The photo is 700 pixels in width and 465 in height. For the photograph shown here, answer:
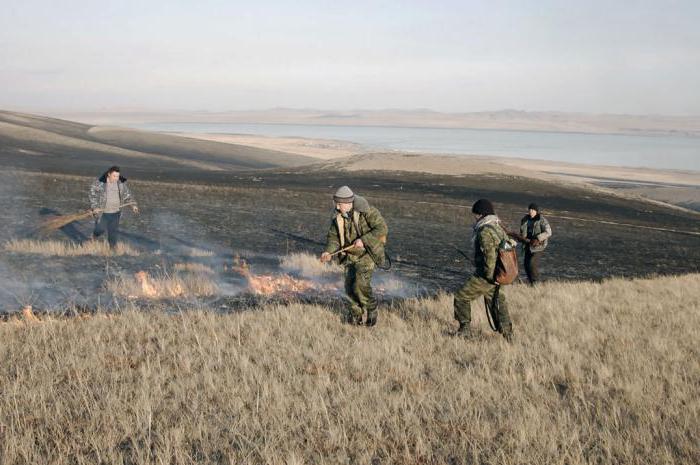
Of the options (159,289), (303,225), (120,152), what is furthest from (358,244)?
(120,152)

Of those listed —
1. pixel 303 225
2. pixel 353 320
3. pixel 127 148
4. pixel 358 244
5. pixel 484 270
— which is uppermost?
pixel 358 244

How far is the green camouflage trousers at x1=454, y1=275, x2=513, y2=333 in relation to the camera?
8.37 m

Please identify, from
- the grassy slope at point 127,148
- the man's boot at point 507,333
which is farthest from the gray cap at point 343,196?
the grassy slope at point 127,148

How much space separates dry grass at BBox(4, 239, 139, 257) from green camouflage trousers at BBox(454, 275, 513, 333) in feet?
28.5

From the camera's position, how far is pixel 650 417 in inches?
226

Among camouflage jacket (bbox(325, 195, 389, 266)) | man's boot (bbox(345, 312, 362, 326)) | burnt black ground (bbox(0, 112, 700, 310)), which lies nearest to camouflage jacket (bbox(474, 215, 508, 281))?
camouflage jacket (bbox(325, 195, 389, 266))

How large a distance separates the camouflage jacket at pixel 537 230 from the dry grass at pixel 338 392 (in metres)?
3.64

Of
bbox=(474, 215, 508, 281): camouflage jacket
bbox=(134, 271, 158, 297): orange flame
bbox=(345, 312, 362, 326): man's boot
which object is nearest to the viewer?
bbox=(474, 215, 508, 281): camouflage jacket

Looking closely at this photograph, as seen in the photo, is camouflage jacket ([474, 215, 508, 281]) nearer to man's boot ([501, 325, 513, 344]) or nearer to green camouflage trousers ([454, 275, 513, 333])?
green camouflage trousers ([454, 275, 513, 333])

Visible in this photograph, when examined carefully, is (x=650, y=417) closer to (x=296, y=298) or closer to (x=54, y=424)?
(x=54, y=424)

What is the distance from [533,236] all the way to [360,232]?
5748mm

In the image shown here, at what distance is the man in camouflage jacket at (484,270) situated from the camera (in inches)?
320

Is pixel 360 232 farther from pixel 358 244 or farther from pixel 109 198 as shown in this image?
pixel 109 198

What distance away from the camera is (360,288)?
885cm
